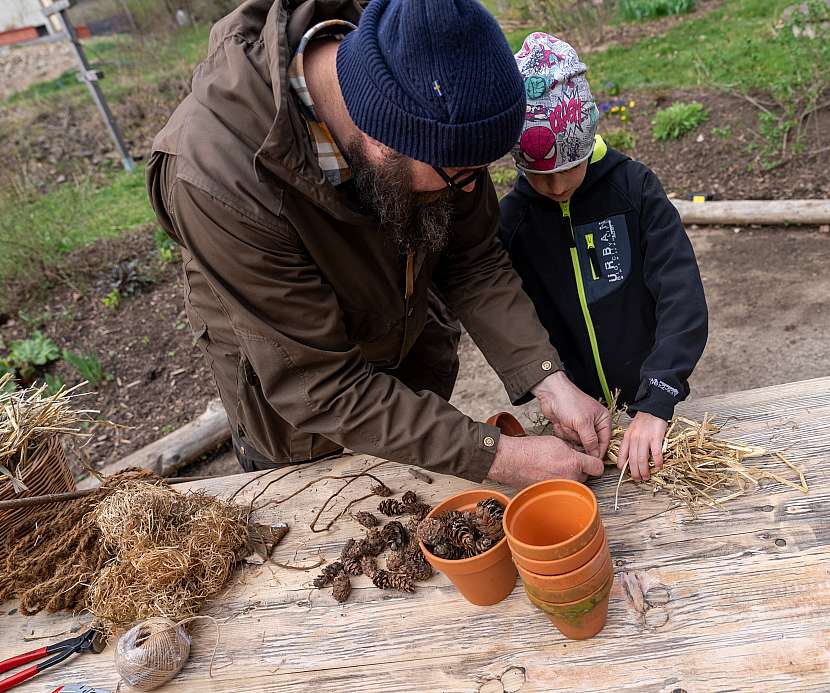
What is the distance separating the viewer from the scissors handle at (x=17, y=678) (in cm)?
174

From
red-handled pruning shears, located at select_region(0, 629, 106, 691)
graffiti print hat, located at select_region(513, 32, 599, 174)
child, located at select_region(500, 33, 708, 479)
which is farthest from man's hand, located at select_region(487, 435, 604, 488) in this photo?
red-handled pruning shears, located at select_region(0, 629, 106, 691)

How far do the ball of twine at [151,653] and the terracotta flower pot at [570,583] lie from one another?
2.88ft

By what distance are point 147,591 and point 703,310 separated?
173 centimetres

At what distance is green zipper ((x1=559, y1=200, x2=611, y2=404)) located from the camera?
2.39 metres

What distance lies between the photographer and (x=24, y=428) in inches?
86.0

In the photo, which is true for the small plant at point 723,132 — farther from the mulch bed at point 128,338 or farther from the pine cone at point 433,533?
the pine cone at point 433,533

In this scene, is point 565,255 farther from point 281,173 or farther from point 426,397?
point 281,173

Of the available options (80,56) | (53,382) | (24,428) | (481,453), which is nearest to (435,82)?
(481,453)

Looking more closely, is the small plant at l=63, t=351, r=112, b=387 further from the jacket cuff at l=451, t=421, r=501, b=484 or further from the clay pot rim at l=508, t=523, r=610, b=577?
the clay pot rim at l=508, t=523, r=610, b=577

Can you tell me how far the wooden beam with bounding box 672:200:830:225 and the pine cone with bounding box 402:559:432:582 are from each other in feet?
13.8

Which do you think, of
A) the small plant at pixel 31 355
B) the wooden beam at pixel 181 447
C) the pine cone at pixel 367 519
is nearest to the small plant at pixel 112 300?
the small plant at pixel 31 355

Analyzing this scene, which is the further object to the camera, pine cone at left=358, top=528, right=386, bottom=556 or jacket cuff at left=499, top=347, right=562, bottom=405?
jacket cuff at left=499, top=347, right=562, bottom=405

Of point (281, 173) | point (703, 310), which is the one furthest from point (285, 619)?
point (703, 310)

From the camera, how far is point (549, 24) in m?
9.16
